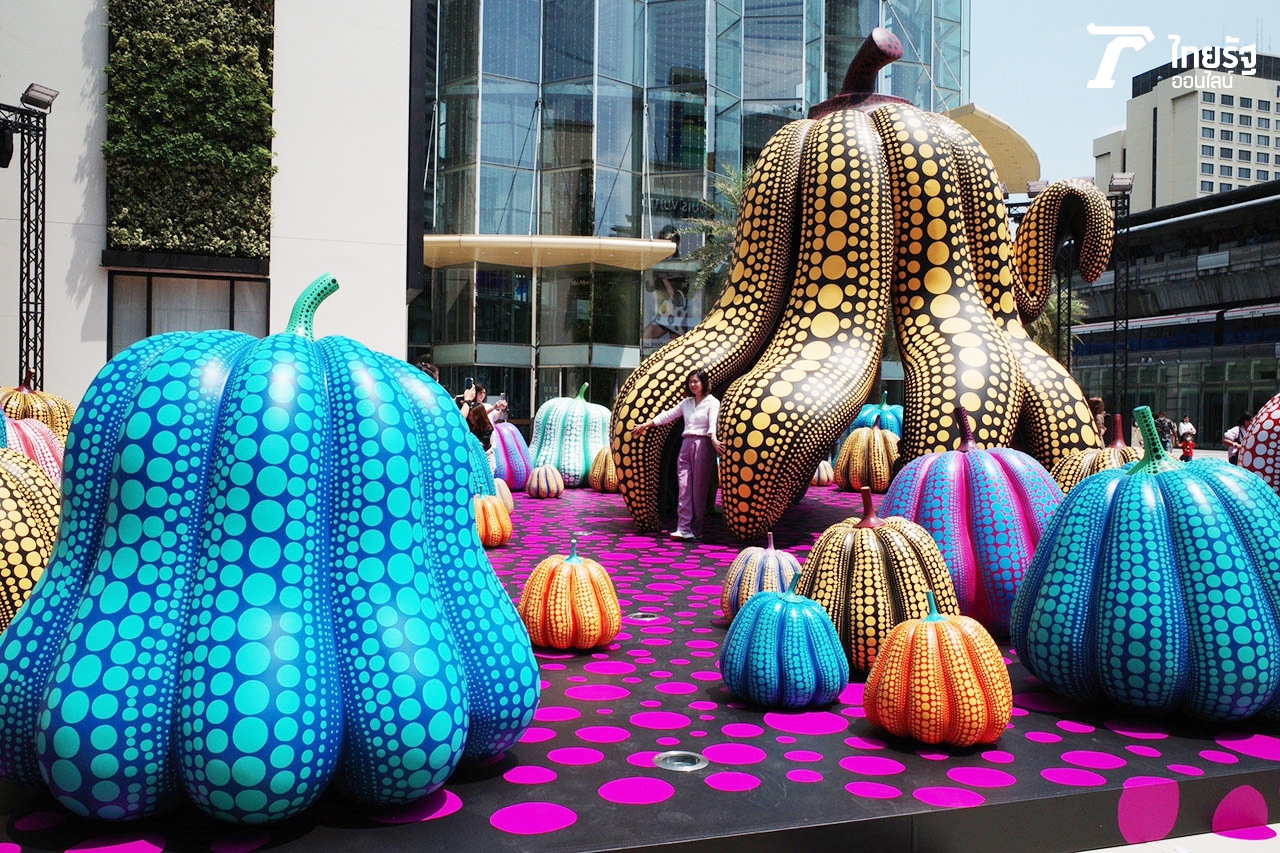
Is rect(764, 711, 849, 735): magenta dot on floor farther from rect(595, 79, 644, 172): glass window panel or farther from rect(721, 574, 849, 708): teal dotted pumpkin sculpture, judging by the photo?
rect(595, 79, 644, 172): glass window panel

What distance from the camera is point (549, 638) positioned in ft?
15.4

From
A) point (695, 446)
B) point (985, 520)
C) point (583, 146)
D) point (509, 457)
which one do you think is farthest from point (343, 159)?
point (985, 520)

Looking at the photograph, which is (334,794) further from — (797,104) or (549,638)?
(797,104)

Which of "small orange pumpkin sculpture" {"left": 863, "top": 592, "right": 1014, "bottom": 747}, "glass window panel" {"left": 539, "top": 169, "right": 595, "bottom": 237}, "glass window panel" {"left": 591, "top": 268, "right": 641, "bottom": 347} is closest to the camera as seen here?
"small orange pumpkin sculpture" {"left": 863, "top": 592, "right": 1014, "bottom": 747}

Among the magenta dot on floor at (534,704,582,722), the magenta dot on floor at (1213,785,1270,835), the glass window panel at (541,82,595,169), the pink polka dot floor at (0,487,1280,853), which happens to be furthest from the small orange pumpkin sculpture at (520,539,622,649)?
the glass window panel at (541,82,595,169)

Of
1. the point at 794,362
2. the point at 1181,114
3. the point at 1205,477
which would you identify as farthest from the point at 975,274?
the point at 1181,114

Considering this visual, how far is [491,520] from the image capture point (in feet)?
25.1

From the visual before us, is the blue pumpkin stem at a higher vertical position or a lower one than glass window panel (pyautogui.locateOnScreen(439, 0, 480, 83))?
lower

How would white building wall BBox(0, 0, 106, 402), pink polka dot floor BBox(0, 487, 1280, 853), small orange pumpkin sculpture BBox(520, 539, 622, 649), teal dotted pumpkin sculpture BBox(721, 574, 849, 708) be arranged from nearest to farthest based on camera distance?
1. pink polka dot floor BBox(0, 487, 1280, 853)
2. teal dotted pumpkin sculpture BBox(721, 574, 849, 708)
3. small orange pumpkin sculpture BBox(520, 539, 622, 649)
4. white building wall BBox(0, 0, 106, 402)

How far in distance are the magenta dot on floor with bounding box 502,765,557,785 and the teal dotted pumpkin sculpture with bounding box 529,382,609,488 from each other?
10.2m

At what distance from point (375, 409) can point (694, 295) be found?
3000 centimetres

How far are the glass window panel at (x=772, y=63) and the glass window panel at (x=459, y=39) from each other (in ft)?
28.1

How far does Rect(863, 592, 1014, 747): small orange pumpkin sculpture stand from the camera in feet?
11.1

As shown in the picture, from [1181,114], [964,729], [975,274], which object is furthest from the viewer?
[1181,114]
